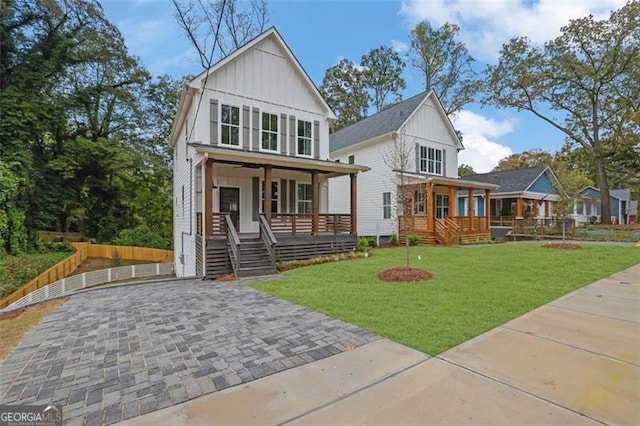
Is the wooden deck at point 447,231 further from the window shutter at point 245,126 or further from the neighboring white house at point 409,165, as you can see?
the window shutter at point 245,126

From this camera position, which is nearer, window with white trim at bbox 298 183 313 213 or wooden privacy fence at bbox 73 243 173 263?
window with white trim at bbox 298 183 313 213

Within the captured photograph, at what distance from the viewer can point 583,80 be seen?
24844mm

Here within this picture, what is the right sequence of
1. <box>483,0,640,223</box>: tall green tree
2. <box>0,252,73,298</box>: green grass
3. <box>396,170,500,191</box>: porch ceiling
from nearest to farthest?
1. <box>0,252,73,298</box>: green grass
2. <box>396,170,500,191</box>: porch ceiling
3. <box>483,0,640,223</box>: tall green tree

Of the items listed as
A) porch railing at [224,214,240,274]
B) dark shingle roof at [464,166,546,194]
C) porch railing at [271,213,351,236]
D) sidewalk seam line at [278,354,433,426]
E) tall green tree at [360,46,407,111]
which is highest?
tall green tree at [360,46,407,111]

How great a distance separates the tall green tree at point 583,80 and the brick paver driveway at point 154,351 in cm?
2999

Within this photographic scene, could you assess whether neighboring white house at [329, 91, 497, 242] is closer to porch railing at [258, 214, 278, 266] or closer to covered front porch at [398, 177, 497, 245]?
covered front porch at [398, 177, 497, 245]

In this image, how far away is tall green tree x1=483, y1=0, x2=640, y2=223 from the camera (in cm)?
2266

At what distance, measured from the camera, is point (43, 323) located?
5602mm

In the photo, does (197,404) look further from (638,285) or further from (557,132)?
(557,132)

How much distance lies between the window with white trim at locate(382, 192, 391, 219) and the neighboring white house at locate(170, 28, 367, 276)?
4938mm

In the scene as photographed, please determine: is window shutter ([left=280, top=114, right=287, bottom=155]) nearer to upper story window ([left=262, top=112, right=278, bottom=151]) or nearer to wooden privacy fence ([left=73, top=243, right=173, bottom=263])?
upper story window ([left=262, top=112, right=278, bottom=151])

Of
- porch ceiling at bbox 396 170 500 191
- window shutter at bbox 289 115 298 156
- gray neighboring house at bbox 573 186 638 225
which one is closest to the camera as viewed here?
window shutter at bbox 289 115 298 156

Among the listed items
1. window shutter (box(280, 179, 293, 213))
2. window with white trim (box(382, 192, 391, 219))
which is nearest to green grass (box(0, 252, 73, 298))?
window shutter (box(280, 179, 293, 213))

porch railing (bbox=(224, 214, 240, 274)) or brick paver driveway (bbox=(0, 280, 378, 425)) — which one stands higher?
porch railing (bbox=(224, 214, 240, 274))
